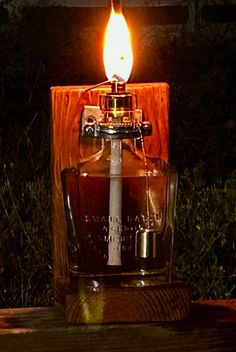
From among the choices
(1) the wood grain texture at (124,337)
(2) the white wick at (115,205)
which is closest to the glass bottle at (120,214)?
(2) the white wick at (115,205)

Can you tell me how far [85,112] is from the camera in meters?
1.54

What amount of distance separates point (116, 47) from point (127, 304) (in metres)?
0.41

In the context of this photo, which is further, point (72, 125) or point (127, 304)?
point (72, 125)

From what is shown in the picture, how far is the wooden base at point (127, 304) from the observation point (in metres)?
1.40

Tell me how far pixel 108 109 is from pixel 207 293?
1240 mm

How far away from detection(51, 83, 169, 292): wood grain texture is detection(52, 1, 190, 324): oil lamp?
0.02 metres

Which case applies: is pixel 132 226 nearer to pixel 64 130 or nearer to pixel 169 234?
pixel 169 234

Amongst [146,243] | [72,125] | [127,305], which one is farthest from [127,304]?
[72,125]

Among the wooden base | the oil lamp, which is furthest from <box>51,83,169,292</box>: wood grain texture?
the wooden base

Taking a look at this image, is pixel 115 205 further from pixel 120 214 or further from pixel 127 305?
pixel 127 305

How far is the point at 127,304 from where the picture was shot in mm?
1408

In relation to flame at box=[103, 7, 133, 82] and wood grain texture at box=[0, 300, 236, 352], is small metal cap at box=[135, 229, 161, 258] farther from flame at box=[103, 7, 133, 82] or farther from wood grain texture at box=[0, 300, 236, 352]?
flame at box=[103, 7, 133, 82]

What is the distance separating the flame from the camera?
5.06 feet

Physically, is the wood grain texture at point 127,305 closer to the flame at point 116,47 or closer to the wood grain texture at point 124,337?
the wood grain texture at point 124,337
